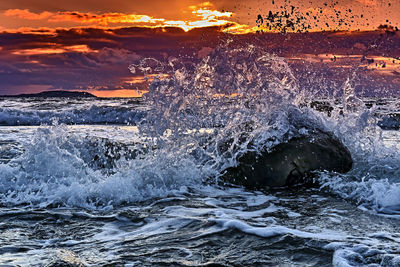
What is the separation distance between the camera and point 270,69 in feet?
20.7

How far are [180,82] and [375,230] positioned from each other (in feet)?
11.4

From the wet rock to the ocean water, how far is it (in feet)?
0.48

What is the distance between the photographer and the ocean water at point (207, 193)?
2781mm

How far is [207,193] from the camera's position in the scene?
4.72 m

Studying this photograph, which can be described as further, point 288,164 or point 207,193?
point 288,164

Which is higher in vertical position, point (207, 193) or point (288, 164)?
point (288, 164)

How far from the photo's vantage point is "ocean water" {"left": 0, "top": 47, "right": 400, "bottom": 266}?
9.12 feet

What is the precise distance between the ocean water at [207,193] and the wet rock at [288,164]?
147mm

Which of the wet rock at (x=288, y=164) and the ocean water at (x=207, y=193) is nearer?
the ocean water at (x=207, y=193)

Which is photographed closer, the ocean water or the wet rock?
the ocean water

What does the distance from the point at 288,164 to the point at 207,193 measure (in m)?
1.21

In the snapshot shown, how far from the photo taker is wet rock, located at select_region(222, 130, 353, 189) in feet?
16.9

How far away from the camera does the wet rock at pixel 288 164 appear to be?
5.16 meters

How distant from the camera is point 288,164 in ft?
17.3
